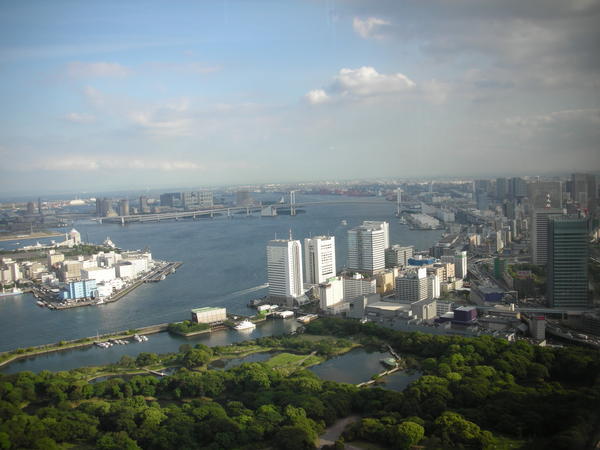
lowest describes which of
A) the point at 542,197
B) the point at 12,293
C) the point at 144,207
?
the point at 12,293

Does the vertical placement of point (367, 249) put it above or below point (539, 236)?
below

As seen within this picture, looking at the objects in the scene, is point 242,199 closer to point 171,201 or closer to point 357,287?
point 171,201

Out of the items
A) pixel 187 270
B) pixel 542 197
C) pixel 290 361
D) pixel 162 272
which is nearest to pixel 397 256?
pixel 542 197

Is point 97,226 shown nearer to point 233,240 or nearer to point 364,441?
point 233,240

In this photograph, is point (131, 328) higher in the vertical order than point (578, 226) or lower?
lower

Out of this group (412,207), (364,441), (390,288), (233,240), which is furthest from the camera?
(412,207)

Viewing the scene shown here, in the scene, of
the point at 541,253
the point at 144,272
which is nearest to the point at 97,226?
the point at 144,272

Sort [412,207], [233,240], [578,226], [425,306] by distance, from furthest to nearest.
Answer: [412,207] → [233,240] → [425,306] → [578,226]
